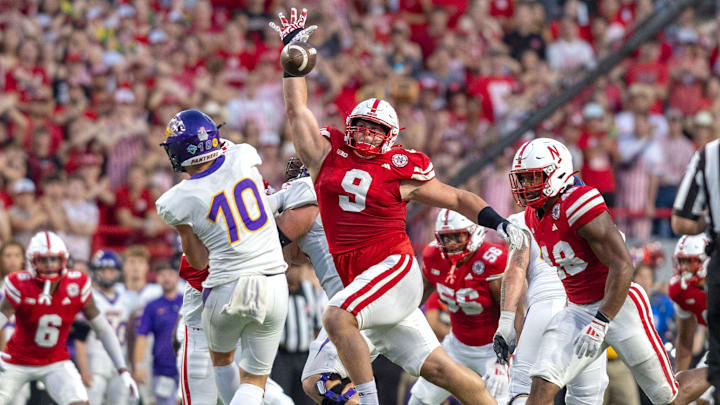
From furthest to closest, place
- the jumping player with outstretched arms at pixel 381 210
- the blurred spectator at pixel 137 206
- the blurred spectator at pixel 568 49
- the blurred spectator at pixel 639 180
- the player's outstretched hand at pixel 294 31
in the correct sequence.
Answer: the blurred spectator at pixel 568 49 < the blurred spectator at pixel 639 180 < the blurred spectator at pixel 137 206 < the player's outstretched hand at pixel 294 31 < the jumping player with outstretched arms at pixel 381 210

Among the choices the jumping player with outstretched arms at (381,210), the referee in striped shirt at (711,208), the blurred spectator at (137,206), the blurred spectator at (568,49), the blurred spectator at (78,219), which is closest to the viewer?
the referee in striped shirt at (711,208)

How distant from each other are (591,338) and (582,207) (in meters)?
0.76

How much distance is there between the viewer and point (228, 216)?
6.25 metres

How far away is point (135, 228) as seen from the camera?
1164 centimetres

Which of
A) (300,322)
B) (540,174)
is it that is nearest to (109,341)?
(300,322)

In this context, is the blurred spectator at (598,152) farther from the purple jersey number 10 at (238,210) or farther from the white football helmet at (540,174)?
the purple jersey number 10 at (238,210)

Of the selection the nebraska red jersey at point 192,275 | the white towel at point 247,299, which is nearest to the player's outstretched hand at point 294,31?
the white towel at point 247,299

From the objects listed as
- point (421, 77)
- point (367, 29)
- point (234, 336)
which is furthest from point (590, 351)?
point (367, 29)

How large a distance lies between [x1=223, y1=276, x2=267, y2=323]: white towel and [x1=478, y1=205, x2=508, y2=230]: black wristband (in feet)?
4.39

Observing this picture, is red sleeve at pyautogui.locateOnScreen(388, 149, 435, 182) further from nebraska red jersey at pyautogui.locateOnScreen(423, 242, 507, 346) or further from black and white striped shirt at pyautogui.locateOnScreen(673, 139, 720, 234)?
nebraska red jersey at pyautogui.locateOnScreen(423, 242, 507, 346)

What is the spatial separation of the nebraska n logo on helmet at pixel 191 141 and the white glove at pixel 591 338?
2414 millimetres

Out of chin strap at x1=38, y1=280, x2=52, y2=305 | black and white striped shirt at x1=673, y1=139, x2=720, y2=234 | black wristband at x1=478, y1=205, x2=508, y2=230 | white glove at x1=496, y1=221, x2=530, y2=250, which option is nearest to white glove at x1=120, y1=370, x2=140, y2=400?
chin strap at x1=38, y1=280, x2=52, y2=305

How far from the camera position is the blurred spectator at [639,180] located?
12.0m

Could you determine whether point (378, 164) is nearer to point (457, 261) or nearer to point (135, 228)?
point (457, 261)
